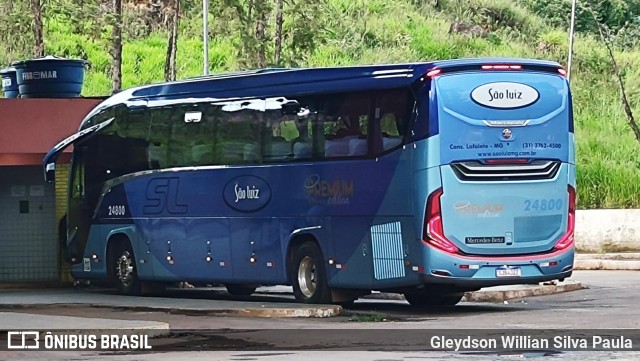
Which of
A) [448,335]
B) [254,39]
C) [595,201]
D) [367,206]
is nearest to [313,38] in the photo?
[254,39]

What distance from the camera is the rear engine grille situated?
781 inches

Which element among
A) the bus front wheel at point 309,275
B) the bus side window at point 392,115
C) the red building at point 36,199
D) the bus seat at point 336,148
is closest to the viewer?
the bus side window at point 392,115

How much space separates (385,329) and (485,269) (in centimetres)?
301

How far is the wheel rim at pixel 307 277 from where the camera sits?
72.5 ft

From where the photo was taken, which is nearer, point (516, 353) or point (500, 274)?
point (516, 353)

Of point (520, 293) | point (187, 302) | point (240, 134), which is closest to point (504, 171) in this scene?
point (520, 293)

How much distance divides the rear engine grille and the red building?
33.3ft

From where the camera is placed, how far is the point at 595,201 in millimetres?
37531

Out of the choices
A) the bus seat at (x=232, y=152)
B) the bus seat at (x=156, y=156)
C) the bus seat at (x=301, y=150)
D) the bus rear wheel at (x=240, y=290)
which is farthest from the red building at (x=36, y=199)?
the bus seat at (x=301, y=150)

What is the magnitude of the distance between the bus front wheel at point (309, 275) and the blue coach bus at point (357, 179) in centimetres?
3

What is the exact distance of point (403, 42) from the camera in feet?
168

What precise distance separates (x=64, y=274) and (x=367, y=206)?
975 centimetres

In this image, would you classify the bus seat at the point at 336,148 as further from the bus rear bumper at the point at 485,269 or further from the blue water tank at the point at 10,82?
the blue water tank at the point at 10,82

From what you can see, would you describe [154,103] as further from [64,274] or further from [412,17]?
[412,17]
